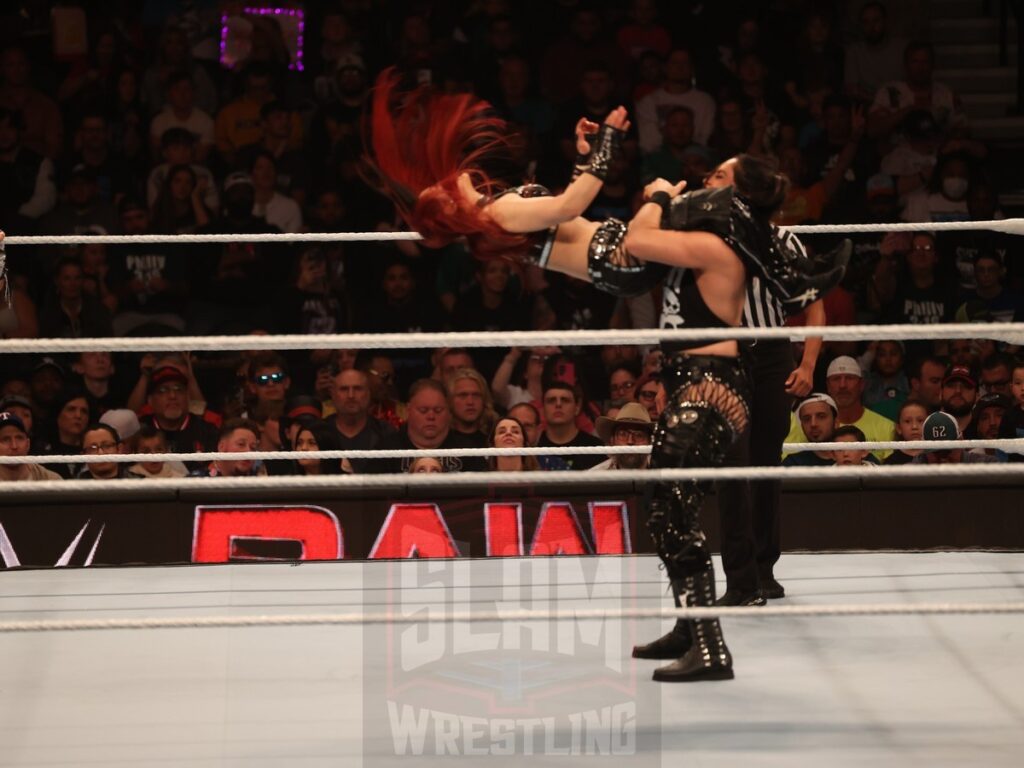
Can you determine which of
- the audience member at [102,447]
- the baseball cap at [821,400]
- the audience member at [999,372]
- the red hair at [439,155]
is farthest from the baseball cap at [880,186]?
the red hair at [439,155]

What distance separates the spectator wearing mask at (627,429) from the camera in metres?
3.87

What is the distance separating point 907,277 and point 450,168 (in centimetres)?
316

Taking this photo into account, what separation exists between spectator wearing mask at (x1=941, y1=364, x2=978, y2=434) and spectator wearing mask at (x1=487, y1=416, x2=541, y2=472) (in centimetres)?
137

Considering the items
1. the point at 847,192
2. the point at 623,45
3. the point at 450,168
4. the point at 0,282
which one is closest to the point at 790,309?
the point at 450,168

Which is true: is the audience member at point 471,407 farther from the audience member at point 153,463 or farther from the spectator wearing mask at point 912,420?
the spectator wearing mask at point 912,420

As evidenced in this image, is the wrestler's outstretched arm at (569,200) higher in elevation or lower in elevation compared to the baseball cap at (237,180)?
lower

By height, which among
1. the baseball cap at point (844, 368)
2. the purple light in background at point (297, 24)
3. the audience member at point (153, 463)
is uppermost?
the purple light in background at point (297, 24)

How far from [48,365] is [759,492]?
280cm

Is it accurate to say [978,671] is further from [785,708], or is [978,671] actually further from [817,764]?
[817,764]

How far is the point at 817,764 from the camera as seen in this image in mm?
1953

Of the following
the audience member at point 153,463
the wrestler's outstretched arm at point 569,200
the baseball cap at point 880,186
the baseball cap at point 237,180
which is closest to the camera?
the wrestler's outstretched arm at point 569,200

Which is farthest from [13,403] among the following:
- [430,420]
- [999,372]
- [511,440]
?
[999,372]

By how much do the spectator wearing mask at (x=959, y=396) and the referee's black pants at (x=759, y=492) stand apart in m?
1.66

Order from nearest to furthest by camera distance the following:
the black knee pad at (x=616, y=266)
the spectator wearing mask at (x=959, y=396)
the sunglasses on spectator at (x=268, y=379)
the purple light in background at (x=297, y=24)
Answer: the black knee pad at (x=616, y=266) < the spectator wearing mask at (x=959, y=396) < the sunglasses on spectator at (x=268, y=379) < the purple light in background at (x=297, y=24)
